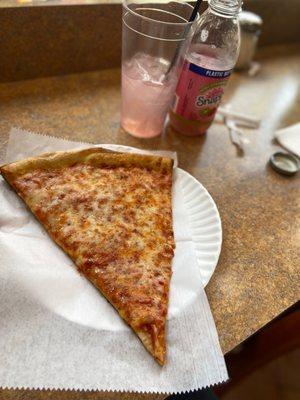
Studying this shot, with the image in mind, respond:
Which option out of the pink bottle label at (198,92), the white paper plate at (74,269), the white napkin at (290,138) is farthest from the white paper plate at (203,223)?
the white napkin at (290,138)

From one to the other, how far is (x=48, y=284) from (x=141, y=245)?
0.60 feet

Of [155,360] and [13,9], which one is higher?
[13,9]

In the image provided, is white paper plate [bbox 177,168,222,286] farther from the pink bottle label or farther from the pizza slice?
the pink bottle label

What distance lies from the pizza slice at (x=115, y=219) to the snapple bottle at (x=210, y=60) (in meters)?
0.19

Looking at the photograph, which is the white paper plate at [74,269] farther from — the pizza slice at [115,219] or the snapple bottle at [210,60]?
the snapple bottle at [210,60]

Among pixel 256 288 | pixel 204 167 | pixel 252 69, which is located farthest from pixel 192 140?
pixel 252 69

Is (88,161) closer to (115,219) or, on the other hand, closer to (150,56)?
(115,219)

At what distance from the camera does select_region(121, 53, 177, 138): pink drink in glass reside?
2.79 feet

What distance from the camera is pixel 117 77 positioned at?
1.14 m

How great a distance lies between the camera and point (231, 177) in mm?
936

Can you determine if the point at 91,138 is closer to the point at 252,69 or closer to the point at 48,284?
the point at 48,284

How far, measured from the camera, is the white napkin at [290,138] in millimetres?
1071

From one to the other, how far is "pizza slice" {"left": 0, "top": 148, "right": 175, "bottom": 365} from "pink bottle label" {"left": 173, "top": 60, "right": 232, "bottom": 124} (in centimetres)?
18

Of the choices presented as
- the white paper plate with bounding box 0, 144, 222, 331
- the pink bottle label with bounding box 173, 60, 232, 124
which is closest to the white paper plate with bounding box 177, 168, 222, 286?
the white paper plate with bounding box 0, 144, 222, 331
